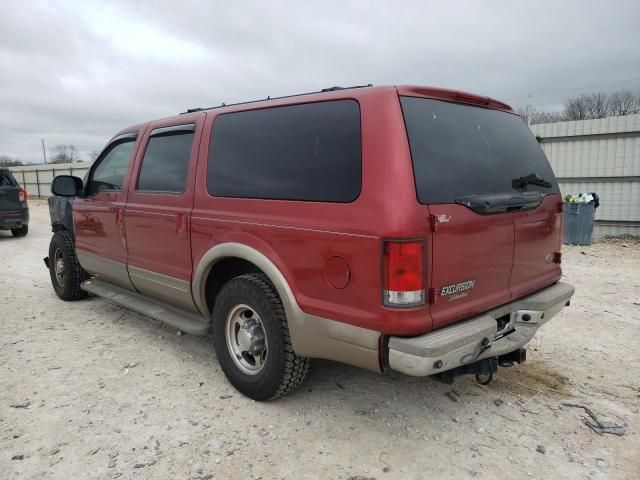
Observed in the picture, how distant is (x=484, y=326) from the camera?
2.63 metres

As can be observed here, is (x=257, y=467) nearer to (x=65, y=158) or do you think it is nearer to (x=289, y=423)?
(x=289, y=423)

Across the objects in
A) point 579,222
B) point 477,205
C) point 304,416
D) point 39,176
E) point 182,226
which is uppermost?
point 39,176

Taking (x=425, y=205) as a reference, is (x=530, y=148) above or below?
above

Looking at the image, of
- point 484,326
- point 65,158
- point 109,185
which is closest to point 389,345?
point 484,326

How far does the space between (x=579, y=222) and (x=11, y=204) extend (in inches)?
511

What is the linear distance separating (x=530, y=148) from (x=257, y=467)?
286 cm

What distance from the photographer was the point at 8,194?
1128 centimetres

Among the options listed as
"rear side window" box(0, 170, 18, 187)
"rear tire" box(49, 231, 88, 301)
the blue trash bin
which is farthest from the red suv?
"rear side window" box(0, 170, 18, 187)

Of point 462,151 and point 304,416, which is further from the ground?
point 462,151

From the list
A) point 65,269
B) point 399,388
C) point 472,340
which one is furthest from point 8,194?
point 472,340

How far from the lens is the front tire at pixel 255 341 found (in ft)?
9.78

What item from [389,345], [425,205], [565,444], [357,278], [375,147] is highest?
[375,147]

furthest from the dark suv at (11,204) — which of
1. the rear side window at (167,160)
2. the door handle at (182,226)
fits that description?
the door handle at (182,226)

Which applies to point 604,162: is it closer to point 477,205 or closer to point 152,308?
point 477,205
